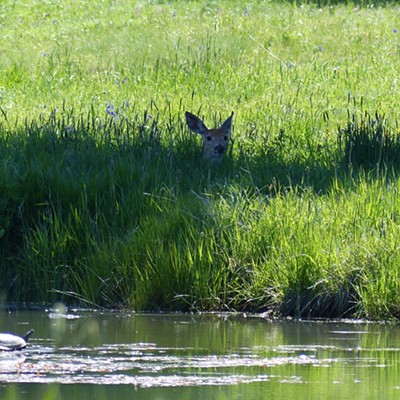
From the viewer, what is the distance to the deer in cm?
1002

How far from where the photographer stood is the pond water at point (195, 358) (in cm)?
518

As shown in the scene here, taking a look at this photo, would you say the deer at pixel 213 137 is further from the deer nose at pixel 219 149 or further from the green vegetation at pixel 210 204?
the green vegetation at pixel 210 204

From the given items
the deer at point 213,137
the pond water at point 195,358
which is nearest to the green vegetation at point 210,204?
the deer at point 213,137

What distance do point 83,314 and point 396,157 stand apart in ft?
11.0

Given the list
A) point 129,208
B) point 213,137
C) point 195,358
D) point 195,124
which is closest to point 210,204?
point 129,208

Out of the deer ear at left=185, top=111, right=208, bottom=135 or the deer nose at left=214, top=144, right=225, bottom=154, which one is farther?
the deer ear at left=185, top=111, right=208, bottom=135

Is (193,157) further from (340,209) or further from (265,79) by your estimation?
(265,79)

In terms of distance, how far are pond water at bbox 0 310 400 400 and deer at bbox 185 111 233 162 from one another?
2.85 m

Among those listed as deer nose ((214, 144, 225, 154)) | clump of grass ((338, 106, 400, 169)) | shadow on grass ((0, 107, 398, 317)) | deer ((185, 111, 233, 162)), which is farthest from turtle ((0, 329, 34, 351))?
deer nose ((214, 144, 225, 154))

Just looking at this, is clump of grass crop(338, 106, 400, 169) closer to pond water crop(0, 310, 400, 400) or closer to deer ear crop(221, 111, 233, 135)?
deer ear crop(221, 111, 233, 135)

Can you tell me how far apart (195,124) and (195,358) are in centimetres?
501

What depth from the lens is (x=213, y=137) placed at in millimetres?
10383

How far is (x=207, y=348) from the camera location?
6250 mm

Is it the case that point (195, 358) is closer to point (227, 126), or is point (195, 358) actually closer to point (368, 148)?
point (368, 148)
